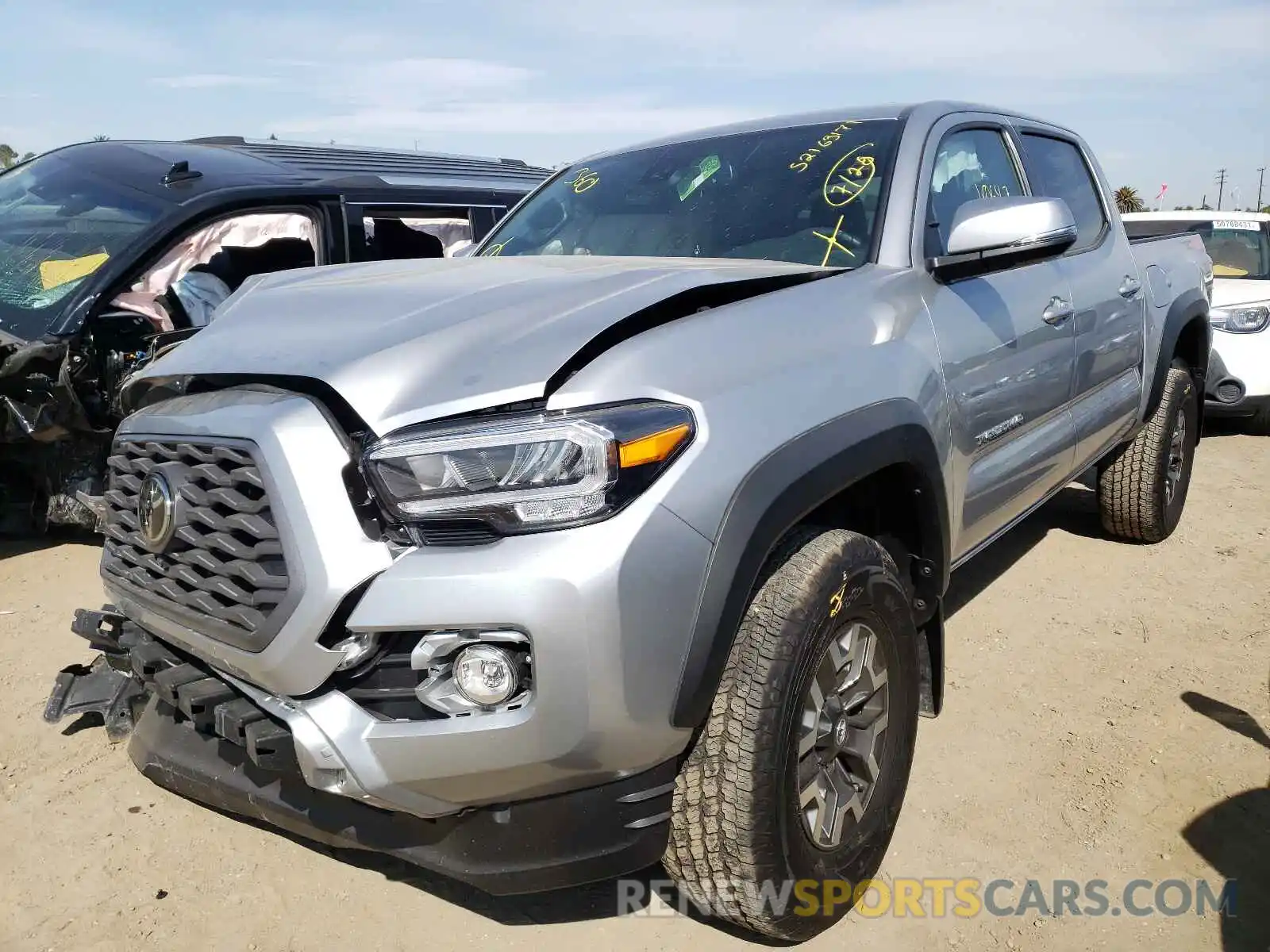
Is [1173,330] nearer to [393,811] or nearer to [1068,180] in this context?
[1068,180]

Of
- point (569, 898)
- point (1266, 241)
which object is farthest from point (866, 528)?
point (1266, 241)

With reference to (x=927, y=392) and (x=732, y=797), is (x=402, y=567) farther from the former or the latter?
(x=927, y=392)

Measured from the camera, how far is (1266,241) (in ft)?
26.9

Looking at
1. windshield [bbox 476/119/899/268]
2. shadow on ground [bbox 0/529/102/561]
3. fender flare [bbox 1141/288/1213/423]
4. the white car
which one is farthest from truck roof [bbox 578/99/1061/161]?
the white car

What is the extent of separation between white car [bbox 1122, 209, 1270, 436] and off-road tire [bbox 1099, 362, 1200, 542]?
2489mm

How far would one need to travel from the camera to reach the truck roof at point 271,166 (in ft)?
16.6

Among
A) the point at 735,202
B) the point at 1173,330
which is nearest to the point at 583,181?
the point at 735,202

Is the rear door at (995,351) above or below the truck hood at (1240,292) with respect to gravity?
above

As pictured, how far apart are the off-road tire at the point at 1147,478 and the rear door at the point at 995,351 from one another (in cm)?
121

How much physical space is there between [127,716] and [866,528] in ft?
6.30

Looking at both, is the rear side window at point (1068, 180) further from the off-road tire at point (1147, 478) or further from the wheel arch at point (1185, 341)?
the off-road tire at point (1147, 478)

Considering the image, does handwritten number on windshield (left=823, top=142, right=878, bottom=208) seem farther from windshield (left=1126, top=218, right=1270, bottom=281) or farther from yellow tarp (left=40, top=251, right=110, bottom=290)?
windshield (left=1126, top=218, right=1270, bottom=281)

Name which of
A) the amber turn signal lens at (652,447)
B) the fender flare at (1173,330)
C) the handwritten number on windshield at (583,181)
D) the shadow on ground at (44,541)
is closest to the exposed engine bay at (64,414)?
the shadow on ground at (44,541)

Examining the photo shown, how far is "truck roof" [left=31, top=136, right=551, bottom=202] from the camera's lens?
16.6 ft
